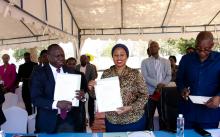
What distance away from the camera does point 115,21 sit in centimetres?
1066

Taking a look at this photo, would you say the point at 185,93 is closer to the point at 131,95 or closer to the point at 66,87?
the point at 131,95

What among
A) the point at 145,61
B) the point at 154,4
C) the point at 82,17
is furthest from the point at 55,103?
the point at 82,17

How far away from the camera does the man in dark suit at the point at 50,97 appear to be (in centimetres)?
290

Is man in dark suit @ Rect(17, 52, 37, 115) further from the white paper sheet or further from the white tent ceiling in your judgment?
the white paper sheet

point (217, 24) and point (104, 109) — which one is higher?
point (217, 24)

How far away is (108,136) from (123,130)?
0.83ft

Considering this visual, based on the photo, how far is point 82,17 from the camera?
418 inches

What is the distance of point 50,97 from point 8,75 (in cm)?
507

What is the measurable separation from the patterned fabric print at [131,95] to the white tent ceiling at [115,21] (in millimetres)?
3951

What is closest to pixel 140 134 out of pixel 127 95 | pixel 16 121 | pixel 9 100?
pixel 127 95

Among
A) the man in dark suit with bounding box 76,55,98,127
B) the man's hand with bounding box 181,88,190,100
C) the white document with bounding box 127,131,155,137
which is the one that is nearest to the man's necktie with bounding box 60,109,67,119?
the white document with bounding box 127,131,155,137

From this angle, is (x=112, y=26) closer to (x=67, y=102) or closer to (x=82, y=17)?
(x=82, y=17)

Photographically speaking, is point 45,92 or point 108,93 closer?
point 108,93

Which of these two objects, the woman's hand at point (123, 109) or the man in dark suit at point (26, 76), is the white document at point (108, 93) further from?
the man in dark suit at point (26, 76)
